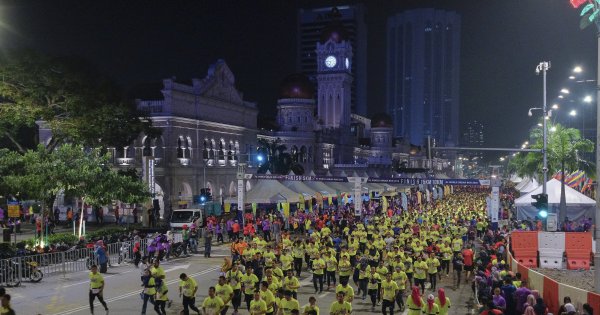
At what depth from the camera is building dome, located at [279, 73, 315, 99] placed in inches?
3627

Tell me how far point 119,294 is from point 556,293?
13758 mm

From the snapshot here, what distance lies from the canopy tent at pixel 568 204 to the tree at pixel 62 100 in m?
25.9

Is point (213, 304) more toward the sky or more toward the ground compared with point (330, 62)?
more toward the ground

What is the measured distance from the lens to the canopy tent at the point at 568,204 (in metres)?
35.7

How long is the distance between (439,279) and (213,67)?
132ft

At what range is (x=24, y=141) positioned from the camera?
66.2 m

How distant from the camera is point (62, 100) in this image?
1332 inches

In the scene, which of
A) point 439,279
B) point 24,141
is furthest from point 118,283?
point 24,141

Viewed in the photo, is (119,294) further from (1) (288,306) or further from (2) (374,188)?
(2) (374,188)

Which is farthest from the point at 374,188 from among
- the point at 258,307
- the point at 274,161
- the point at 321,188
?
the point at 258,307

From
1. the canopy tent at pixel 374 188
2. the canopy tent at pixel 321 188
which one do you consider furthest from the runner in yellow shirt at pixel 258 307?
the canopy tent at pixel 374 188

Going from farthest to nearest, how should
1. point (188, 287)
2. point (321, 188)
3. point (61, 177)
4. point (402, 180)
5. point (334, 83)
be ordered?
1. point (334, 83)
2. point (321, 188)
3. point (402, 180)
4. point (61, 177)
5. point (188, 287)

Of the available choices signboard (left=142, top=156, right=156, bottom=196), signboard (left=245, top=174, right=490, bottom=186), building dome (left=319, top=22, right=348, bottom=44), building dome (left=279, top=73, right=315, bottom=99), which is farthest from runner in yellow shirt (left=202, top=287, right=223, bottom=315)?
building dome (left=319, top=22, right=348, bottom=44)

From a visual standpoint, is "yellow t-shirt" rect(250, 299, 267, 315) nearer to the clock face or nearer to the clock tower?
the clock tower
